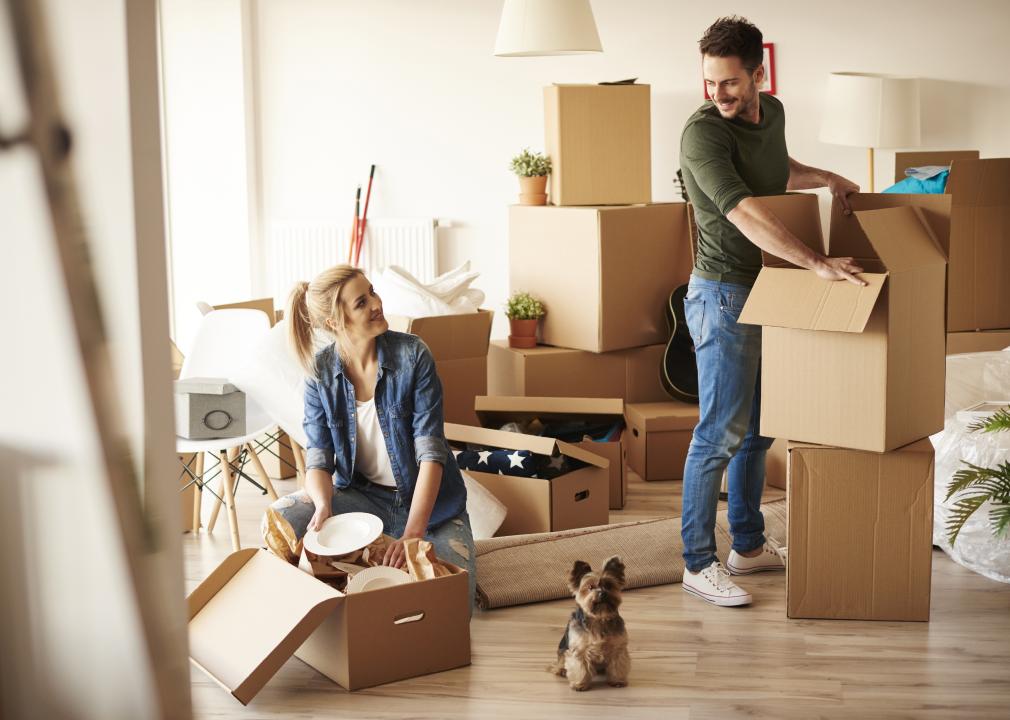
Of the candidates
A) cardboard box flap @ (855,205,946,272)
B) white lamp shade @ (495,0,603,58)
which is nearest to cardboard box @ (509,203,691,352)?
white lamp shade @ (495,0,603,58)

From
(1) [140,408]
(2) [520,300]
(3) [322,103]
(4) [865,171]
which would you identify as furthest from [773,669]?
(3) [322,103]

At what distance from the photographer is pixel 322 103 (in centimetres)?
530

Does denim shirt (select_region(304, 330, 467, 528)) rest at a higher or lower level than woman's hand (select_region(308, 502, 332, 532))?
higher

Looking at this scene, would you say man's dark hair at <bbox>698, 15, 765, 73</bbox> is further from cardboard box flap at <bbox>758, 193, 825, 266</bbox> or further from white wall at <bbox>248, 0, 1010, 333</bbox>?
white wall at <bbox>248, 0, 1010, 333</bbox>

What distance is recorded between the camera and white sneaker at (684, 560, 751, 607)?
270cm

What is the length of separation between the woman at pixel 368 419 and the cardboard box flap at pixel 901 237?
1069 mm

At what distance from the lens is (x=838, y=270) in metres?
2.33

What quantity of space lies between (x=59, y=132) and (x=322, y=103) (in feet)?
16.1

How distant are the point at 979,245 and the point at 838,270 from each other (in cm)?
166

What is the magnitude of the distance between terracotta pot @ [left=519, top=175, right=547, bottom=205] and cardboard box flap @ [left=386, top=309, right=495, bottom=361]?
0.66 meters

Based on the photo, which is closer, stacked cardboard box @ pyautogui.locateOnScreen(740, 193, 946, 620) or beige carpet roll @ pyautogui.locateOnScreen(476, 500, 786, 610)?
stacked cardboard box @ pyautogui.locateOnScreen(740, 193, 946, 620)

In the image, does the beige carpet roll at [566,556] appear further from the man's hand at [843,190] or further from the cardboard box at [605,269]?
the cardboard box at [605,269]

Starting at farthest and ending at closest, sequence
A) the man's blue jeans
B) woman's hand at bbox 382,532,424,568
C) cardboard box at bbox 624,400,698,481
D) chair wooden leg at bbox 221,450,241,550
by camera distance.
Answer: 1. cardboard box at bbox 624,400,698,481
2. chair wooden leg at bbox 221,450,241,550
3. the man's blue jeans
4. woman's hand at bbox 382,532,424,568

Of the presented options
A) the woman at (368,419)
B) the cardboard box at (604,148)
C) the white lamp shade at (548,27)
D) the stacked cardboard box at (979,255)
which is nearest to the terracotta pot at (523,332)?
the cardboard box at (604,148)
